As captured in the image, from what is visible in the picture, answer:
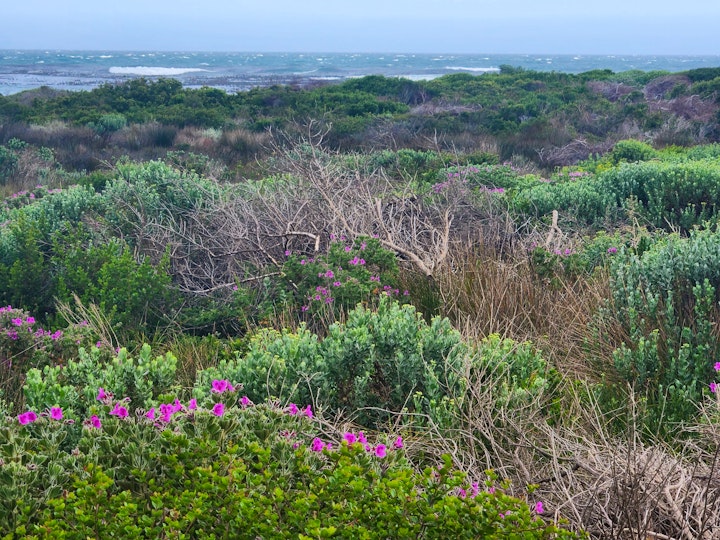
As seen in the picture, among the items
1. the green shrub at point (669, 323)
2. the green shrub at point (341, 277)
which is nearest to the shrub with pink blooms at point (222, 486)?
the green shrub at point (669, 323)

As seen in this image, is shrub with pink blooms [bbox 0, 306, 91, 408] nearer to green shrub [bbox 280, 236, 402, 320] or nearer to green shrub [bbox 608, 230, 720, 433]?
green shrub [bbox 280, 236, 402, 320]

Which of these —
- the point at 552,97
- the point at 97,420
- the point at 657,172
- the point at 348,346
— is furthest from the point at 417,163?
the point at 552,97

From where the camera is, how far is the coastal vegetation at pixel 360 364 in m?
2.01

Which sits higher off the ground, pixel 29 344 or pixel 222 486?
pixel 222 486

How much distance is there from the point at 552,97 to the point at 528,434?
23656mm

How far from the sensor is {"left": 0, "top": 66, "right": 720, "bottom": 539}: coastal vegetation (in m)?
2.01

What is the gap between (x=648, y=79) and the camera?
102 ft

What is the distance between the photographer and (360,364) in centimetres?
350

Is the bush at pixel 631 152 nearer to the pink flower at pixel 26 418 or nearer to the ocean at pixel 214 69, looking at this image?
the pink flower at pixel 26 418

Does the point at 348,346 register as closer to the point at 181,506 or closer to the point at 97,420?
the point at 97,420

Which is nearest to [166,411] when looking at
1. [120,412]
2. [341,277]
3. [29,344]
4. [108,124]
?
[120,412]

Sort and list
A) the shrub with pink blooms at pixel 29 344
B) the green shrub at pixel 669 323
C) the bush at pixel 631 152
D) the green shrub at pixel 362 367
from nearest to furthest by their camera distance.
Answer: the green shrub at pixel 362 367 → the green shrub at pixel 669 323 → the shrub with pink blooms at pixel 29 344 → the bush at pixel 631 152

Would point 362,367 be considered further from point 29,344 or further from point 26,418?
point 29,344

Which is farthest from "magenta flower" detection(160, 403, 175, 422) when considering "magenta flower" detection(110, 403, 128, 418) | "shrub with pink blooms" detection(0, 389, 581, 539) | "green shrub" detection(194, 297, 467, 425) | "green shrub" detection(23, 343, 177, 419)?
"green shrub" detection(194, 297, 467, 425)
